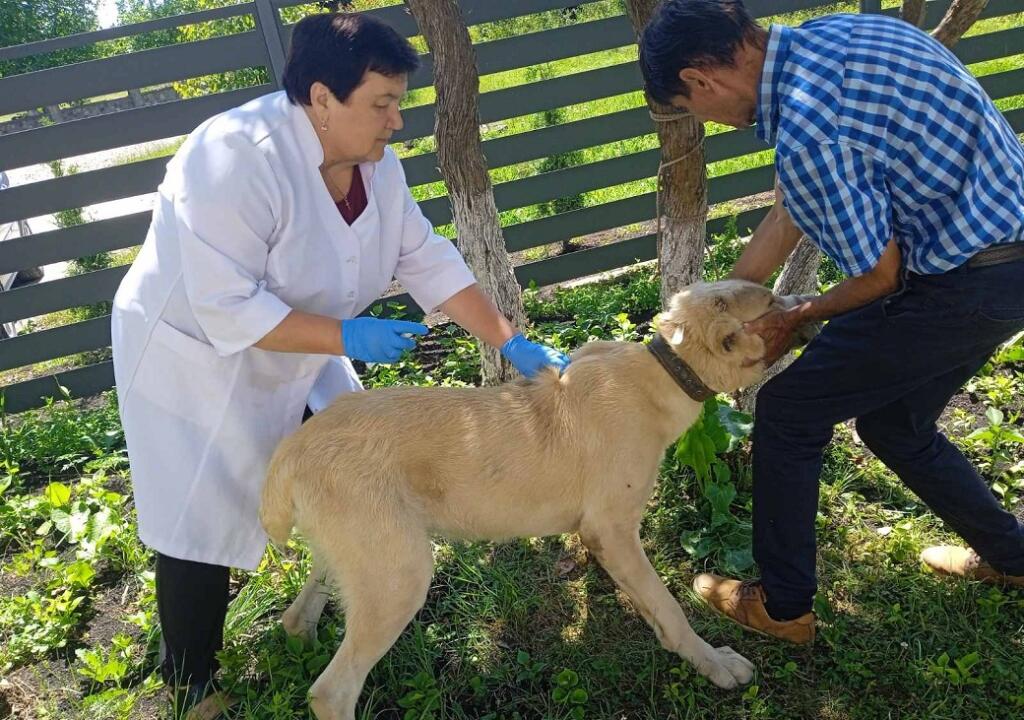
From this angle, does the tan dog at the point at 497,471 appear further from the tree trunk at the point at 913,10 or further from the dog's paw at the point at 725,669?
the tree trunk at the point at 913,10

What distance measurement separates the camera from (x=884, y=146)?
2158 millimetres

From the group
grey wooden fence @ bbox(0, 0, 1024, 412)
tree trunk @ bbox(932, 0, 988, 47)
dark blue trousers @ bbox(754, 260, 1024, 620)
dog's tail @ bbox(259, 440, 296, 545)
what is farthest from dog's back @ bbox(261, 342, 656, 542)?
grey wooden fence @ bbox(0, 0, 1024, 412)

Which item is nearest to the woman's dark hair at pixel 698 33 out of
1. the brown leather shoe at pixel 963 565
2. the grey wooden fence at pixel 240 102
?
the brown leather shoe at pixel 963 565

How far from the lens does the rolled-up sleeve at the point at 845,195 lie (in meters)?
2.13

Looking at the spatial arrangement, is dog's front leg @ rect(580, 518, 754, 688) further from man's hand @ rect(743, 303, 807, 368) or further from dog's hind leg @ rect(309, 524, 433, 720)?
man's hand @ rect(743, 303, 807, 368)

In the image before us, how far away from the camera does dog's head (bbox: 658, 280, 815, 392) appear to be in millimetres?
2758

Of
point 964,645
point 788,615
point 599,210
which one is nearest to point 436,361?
point 599,210

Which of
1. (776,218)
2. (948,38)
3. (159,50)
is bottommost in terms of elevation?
(776,218)

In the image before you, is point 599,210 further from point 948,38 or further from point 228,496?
point 228,496

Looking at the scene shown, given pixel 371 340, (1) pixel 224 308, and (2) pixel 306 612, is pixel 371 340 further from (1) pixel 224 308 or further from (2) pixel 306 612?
(2) pixel 306 612

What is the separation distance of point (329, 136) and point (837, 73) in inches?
64.3

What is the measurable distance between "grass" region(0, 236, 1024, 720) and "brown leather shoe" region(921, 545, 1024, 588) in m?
0.06

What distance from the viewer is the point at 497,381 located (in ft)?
14.8

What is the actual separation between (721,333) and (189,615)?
2.16 metres
